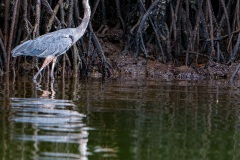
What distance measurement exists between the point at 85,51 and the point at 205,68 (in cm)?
223

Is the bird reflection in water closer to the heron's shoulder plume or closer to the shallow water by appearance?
the shallow water

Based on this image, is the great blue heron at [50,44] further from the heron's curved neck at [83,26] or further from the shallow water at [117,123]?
the shallow water at [117,123]

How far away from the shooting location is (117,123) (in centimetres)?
619

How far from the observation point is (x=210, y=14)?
42.4 ft

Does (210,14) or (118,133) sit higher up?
(210,14)

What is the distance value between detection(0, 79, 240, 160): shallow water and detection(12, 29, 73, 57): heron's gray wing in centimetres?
111

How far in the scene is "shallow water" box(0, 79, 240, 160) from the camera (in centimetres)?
504

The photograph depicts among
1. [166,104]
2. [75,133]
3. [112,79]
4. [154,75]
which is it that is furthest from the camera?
[154,75]

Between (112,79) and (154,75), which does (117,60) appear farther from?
(112,79)

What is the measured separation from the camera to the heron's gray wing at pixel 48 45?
10.5m

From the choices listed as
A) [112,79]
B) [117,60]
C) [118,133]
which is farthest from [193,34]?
[118,133]

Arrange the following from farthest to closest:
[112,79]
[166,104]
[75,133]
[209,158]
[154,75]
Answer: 1. [154,75]
2. [112,79]
3. [166,104]
4. [75,133]
5. [209,158]

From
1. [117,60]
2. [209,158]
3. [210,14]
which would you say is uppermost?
[210,14]

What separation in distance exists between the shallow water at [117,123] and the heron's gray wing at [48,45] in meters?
1.11
